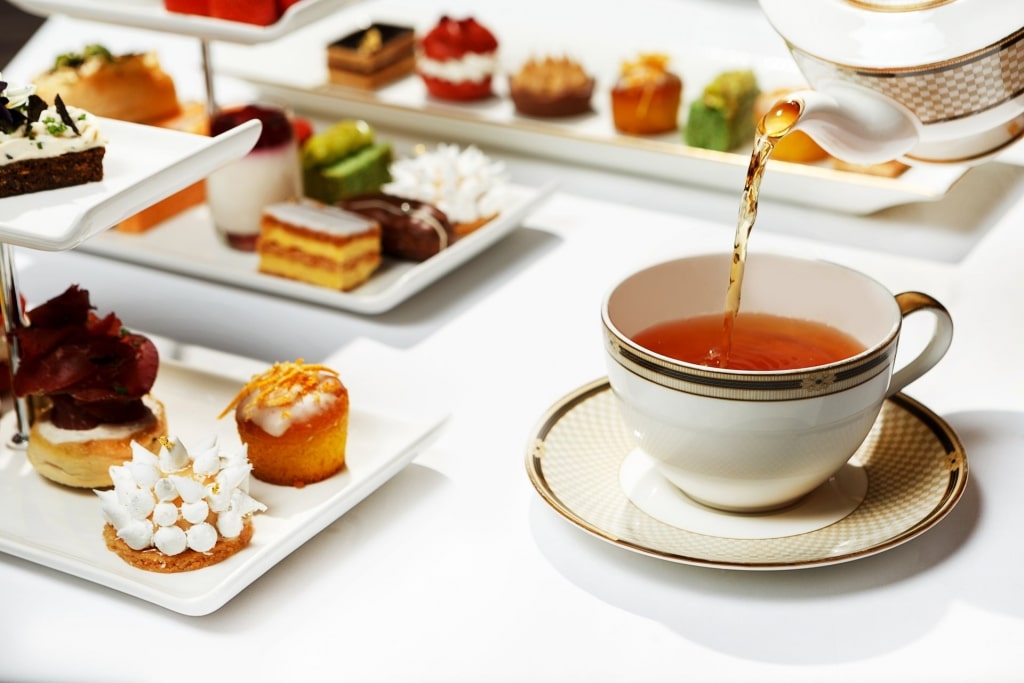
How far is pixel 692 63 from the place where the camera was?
178cm

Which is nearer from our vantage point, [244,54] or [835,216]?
[835,216]

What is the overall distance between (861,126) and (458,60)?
2.61ft

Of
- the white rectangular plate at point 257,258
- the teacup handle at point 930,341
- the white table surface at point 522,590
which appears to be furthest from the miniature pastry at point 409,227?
the teacup handle at point 930,341

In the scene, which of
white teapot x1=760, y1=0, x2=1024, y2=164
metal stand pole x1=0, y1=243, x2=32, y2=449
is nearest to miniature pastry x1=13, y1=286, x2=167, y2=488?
metal stand pole x1=0, y1=243, x2=32, y2=449

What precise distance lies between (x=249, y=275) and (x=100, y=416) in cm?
38

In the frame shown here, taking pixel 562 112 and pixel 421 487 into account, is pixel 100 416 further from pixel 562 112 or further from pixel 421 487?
pixel 562 112

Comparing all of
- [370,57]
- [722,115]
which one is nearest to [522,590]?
[722,115]

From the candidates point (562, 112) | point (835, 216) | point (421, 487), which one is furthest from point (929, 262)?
point (421, 487)

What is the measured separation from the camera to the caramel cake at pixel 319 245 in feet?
4.29

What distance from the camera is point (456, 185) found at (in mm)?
1448

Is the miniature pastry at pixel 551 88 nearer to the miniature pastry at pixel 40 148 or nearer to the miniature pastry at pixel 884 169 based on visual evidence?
the miniature pastry at pixel 884 169

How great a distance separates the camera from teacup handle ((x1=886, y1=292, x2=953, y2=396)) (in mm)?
953

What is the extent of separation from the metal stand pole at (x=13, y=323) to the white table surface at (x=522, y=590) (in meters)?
0.15

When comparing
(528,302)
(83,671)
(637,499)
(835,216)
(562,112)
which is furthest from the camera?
(562,112)
